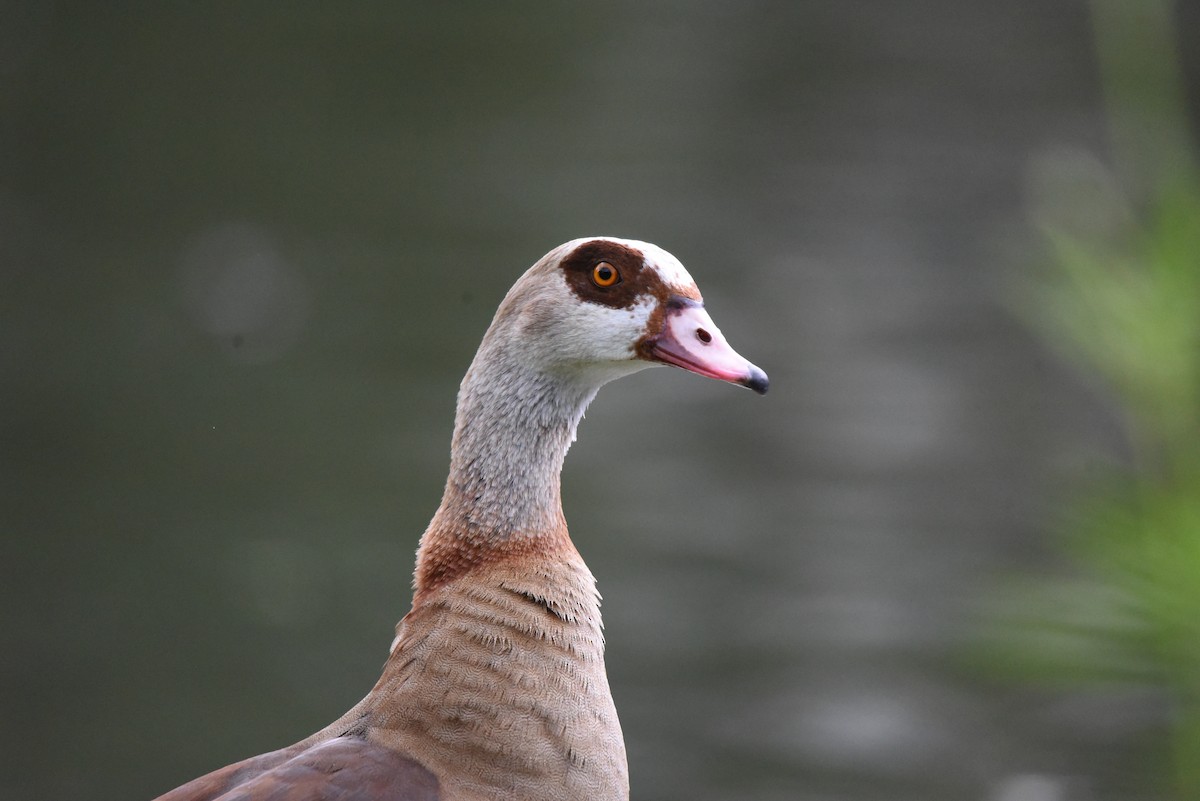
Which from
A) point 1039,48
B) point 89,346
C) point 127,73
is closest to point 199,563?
point 89,346

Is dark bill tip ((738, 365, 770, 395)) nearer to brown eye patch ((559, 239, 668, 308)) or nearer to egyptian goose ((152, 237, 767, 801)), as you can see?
egyptian goose ((152, 237, 767, 801))

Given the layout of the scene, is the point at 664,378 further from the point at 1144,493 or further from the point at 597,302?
the point at 1144,493

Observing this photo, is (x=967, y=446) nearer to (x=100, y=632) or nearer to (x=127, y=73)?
(x=100, y=632)

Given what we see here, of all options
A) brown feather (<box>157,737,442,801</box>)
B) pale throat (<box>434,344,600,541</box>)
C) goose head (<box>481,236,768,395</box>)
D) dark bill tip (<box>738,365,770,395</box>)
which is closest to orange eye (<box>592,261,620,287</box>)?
goose head (<box>481,236,768,395</box>)

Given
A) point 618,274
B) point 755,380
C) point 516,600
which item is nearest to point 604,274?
point 618,274

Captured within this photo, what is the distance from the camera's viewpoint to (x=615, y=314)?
289 cm

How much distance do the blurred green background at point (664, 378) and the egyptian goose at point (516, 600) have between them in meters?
0.70

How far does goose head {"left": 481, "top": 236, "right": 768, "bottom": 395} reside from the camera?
2.88 metres

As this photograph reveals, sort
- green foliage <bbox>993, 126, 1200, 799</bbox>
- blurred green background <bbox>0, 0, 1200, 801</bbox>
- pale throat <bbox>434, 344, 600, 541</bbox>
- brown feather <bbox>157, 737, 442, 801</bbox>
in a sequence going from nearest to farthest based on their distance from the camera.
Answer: green foliage <bbox>993, 126, 1200, 799</bbox>, brown feather <bbox>157, 737, 442, 801</bbox>, blurred green background <bbox>0, 0, 1200, 801</bbox>, pale throat <bbox>434, 344, 600, 541</bbox>

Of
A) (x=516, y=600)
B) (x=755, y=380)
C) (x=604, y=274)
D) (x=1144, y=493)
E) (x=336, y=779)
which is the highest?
(x=604, y=274)

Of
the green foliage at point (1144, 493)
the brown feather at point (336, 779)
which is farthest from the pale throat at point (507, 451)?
the green foliage at point (1144, 493)

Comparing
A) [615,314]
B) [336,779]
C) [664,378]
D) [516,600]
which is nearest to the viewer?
[336,779]

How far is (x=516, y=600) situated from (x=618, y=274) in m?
0.64

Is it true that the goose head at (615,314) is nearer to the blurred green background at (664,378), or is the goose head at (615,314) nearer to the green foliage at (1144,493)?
the blurred green background at (664,378)
